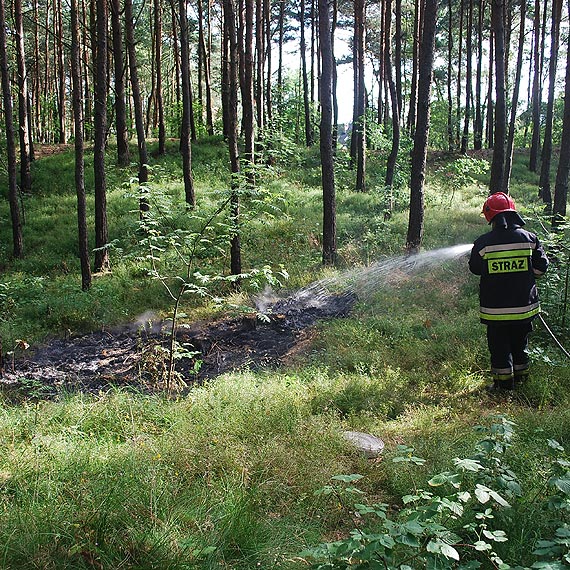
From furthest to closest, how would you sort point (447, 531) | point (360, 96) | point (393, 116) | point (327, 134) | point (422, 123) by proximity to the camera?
1. point (360, 96)
2. point (393, 116)
3. point (327, 134)
4. point (422, 123)
5. point (447, 531)

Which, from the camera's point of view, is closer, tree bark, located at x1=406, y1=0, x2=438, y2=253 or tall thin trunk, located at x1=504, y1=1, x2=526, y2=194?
tree bark, located at x1=406, y1=0, x2=438, y2=253

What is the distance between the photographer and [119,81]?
14711 millimetres

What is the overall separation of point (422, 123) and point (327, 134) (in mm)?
2430

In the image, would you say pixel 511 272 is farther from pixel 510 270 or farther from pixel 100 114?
pixel 100 114

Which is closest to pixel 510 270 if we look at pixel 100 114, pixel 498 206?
pixel 498 206

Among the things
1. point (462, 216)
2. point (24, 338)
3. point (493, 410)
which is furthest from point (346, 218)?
point (493, 410)

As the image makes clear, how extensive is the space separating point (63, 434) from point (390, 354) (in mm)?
4493

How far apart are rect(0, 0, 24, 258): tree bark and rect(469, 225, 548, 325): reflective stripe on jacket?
13510mm

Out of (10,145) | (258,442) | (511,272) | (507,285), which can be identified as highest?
(10,145)

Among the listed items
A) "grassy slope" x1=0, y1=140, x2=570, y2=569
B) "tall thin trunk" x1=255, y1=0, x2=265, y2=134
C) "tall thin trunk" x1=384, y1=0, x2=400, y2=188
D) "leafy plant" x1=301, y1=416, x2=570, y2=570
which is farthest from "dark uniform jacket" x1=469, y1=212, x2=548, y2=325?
"tall thin trunk" x1=255, y1=0, x2=265, y2=134

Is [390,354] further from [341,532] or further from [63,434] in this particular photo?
[63,434]

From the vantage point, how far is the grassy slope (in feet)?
9.19

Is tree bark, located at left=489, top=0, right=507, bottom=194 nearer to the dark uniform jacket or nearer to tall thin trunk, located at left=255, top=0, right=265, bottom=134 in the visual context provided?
the dark uniform jacket

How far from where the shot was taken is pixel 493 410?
16.7 feet
